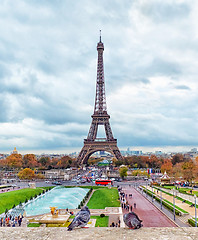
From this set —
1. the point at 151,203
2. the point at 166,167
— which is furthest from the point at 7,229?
the point at 166,167

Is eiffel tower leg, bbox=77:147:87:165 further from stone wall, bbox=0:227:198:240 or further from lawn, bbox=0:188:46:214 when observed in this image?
stone wall, bbox=0:227:198:240

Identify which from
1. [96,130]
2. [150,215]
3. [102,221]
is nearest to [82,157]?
[96,130]

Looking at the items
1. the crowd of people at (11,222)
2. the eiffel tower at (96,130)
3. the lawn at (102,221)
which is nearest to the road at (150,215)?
the lawn at (102,221)

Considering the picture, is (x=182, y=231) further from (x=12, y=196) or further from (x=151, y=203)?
(x=12, y=196)

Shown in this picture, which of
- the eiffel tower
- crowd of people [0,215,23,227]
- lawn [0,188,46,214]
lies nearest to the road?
crowd of people [0,215,23,227]

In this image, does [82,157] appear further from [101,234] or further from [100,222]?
[101,234]

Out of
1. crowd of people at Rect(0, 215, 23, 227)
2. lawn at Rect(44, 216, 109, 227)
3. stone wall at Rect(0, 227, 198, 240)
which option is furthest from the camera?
crowd of people at Rect(0, 215, 23, 227)
